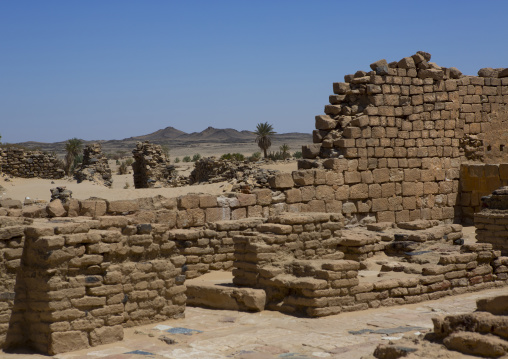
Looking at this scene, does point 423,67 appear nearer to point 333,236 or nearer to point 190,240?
point 333,236

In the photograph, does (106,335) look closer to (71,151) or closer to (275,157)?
(71,151)

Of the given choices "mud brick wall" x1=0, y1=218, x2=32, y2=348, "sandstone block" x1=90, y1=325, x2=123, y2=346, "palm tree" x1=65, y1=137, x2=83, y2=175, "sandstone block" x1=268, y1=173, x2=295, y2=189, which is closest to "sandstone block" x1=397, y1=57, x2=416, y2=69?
"sandstone block" x1=268, y1=173, x2=295, y2=189

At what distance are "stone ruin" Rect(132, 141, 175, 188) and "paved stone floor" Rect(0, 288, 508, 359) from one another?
59.6 feet

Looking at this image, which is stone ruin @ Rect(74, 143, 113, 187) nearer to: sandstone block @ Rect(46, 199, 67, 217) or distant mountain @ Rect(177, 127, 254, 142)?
sandstone block @ Rect(46, 199, 67, 217)

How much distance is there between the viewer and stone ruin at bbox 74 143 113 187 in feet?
86.5

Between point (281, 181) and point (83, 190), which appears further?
point (83, 190)

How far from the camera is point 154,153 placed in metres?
26.8

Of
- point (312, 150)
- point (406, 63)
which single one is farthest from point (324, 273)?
point (406, 63)

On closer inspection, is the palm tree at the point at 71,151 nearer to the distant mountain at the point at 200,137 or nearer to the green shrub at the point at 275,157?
the green shrub at the point at 275,157

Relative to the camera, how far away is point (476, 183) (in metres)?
14.7

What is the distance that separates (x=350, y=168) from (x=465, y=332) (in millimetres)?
8557

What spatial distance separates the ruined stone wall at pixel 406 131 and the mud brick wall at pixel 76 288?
21.9 feet

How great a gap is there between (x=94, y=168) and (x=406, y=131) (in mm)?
16414

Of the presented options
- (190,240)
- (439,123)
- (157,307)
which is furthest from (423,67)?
(157,307)
